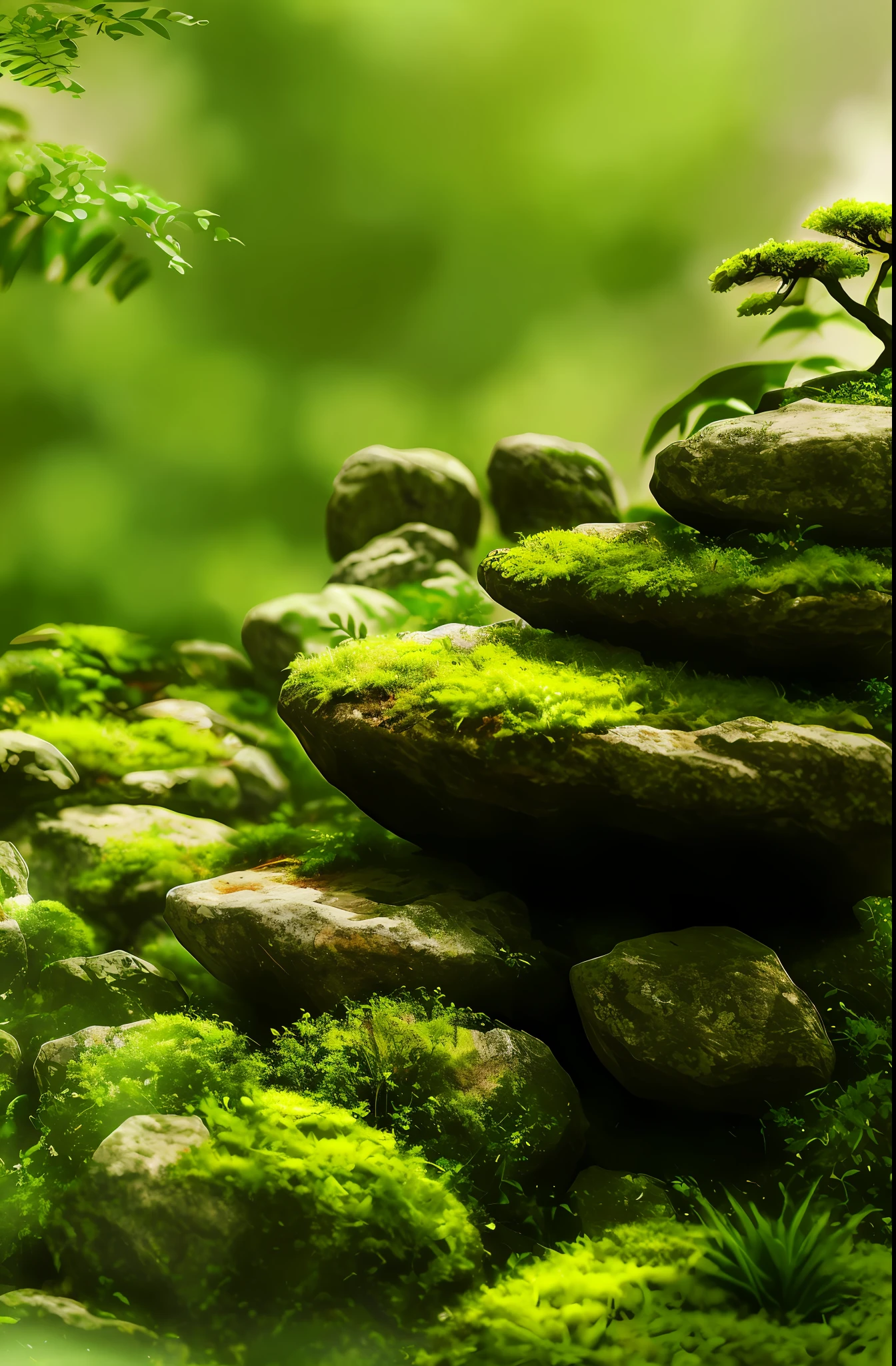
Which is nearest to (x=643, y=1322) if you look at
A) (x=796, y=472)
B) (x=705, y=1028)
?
(x=705, y=1028)

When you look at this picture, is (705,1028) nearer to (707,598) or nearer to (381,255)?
(707,598)

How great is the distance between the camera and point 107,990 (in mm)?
4273

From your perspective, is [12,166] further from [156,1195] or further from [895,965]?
[895,965]

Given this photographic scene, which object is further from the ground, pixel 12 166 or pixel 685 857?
pixel 12 166

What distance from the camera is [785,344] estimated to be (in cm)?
549

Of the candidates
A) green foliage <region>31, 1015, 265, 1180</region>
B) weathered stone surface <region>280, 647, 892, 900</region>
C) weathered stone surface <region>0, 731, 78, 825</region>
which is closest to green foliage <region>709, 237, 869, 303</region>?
weathered stone surface <region>280, 647, 892, 900</region>

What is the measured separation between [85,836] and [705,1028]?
143 inches

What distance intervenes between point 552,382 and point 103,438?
11.2 feet

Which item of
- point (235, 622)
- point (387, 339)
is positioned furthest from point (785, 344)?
point (235, 622)

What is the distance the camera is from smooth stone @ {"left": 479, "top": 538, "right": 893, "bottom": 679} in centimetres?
362

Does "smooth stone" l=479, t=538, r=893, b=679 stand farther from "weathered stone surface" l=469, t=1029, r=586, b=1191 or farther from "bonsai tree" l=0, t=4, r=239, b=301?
"bonsai tree" l=0, t=4, r=239, b=301

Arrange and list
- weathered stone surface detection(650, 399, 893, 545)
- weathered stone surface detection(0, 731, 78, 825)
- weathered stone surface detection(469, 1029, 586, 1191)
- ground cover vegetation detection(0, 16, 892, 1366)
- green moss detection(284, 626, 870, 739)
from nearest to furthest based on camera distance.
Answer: ground cover vegetation detection(0, 16, 892, 1366) → weathered stone surface detection(469, 1029, 586, 1191) → green moss detection(284, 626, 870, 739) → weathered stone surface detection(650, 399, 893, 545) → weathered stone surface detection(0, 731, 78, 825)

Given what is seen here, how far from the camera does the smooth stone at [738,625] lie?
3615 mm

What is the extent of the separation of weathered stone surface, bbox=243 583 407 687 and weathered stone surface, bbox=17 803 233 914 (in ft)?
4.54
